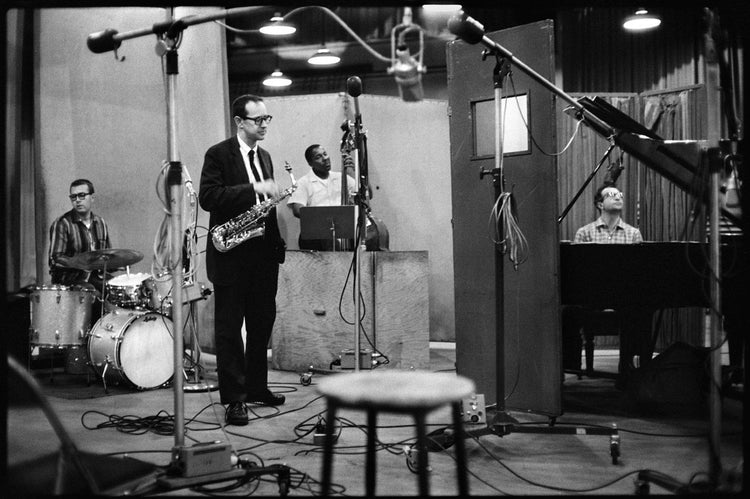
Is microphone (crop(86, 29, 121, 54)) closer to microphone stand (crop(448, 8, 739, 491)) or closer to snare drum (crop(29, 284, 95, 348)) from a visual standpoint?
microphone stand (crop(448, 8, 739, 491))


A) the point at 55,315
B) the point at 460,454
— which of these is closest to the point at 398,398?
the point at 460,454

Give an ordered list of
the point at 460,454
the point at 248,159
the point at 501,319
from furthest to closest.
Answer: the point at 248,159
the point at 501,319
the point at 460,454

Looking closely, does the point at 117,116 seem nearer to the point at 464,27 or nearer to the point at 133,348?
the point at 133,348

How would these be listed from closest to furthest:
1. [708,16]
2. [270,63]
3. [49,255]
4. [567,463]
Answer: [708,16] → [567,463] → [49,255] → [270,63]

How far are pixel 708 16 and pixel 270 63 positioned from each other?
1070 cm

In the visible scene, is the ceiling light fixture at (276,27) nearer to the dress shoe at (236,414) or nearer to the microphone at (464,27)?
the microphone at (464,27)

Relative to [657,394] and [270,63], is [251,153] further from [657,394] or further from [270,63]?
[270,63]

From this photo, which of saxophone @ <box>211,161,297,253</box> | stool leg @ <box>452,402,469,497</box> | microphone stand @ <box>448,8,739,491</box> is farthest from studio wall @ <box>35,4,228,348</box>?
stool leg @ <box>452,402,469,497</box>

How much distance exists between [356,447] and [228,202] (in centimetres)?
163

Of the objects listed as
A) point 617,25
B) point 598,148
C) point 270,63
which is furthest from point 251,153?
point 270,63

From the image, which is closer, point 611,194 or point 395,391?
point 395,391

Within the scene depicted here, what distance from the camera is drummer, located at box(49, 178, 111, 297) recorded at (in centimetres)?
632

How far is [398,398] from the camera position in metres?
1.95

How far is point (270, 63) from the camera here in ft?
42.0
